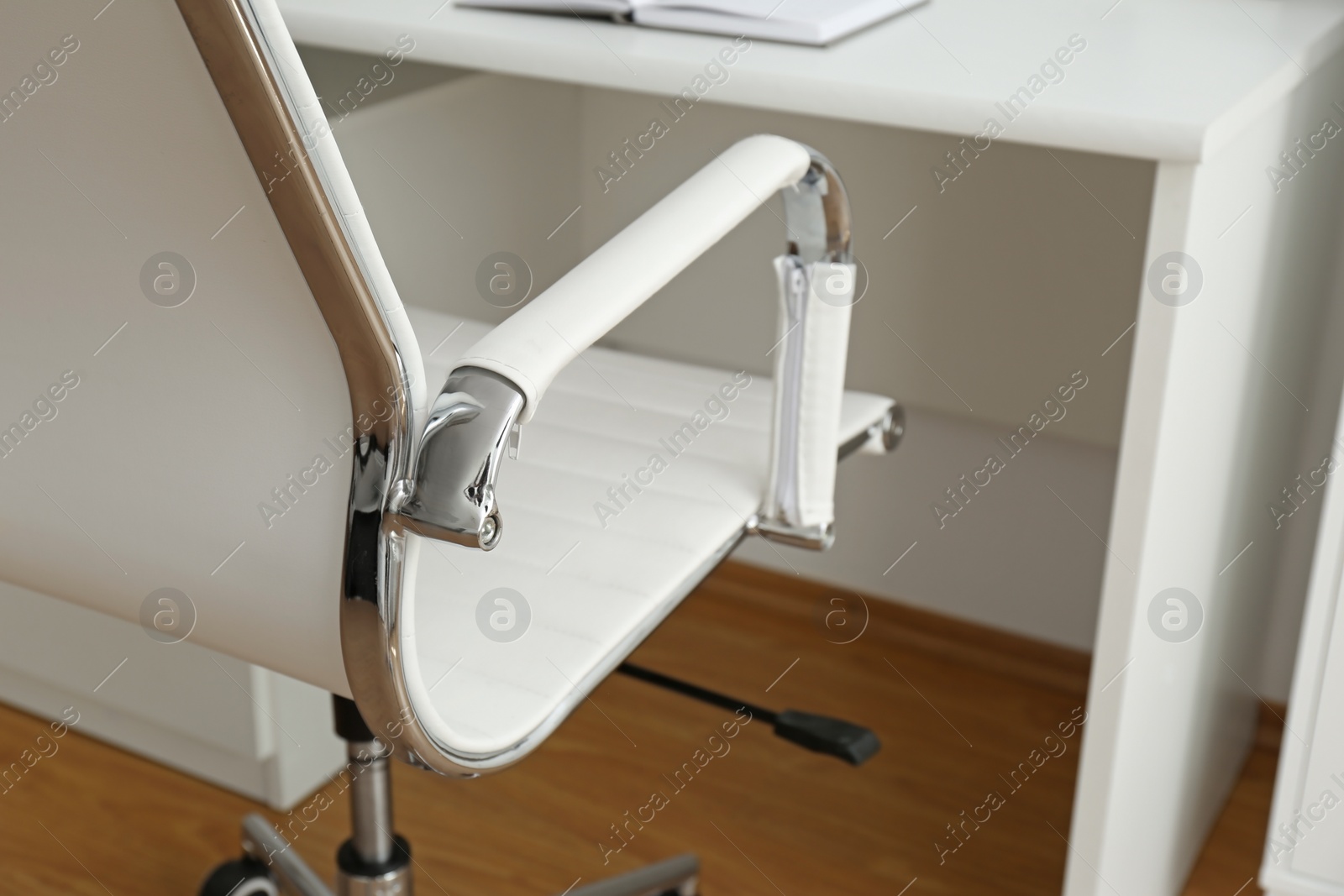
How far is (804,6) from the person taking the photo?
1.01m

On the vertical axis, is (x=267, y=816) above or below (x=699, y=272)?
below

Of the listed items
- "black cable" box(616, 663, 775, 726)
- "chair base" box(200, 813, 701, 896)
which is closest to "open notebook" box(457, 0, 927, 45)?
"black cable" box(616, 663, 775, 726)

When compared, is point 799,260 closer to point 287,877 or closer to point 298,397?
point 298,397

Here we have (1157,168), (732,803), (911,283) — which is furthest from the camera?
(911,283)

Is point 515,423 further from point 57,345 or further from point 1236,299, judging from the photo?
point 1236,299

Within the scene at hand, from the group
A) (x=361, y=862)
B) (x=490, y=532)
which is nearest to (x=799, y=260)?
(x=490, y=532)

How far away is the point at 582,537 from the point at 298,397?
11.8 inches

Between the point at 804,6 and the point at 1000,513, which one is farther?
the point at 1000,513

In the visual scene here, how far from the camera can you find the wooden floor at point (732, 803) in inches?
51.3

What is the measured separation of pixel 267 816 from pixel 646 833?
0.39m

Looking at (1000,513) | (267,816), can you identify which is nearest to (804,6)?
(1000,513)

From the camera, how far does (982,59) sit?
0.92 metres

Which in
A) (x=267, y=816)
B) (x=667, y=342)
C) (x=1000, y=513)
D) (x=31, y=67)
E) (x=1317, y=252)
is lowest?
(x=267, y=816)

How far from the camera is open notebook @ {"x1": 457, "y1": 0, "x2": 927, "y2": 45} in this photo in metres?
0.95
